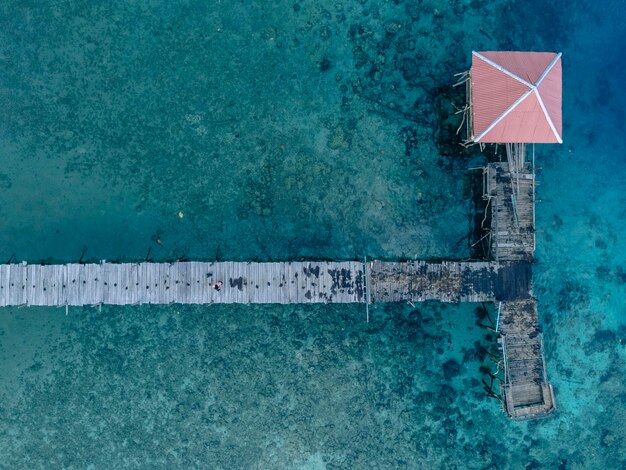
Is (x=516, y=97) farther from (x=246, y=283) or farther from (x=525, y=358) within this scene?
(x=246, y=283)

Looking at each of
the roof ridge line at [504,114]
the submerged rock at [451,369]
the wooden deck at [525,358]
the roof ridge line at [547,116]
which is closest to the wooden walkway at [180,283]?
the submerged rock at [451,369]

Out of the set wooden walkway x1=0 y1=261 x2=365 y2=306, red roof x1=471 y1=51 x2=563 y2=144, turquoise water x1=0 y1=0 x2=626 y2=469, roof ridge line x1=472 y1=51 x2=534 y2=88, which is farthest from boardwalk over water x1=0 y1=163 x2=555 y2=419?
roof ridge line x1=472 y1=51 x2=534 y2=88

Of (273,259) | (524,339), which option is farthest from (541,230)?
(273,259)

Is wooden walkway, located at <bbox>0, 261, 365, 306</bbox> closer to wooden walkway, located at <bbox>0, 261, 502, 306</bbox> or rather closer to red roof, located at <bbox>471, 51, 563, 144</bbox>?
wooden walkway, located at <bbox>0, 261, 502, 306</bbox>

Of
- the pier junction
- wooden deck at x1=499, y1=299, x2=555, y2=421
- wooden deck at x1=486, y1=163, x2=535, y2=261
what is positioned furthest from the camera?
wooden deck at x1=486, y1=163, x2=535, y2=261

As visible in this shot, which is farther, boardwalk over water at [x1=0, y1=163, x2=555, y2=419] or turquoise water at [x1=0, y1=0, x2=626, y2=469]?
turquoise water at [x1=0, y1=0, x2=626, y2=469]
